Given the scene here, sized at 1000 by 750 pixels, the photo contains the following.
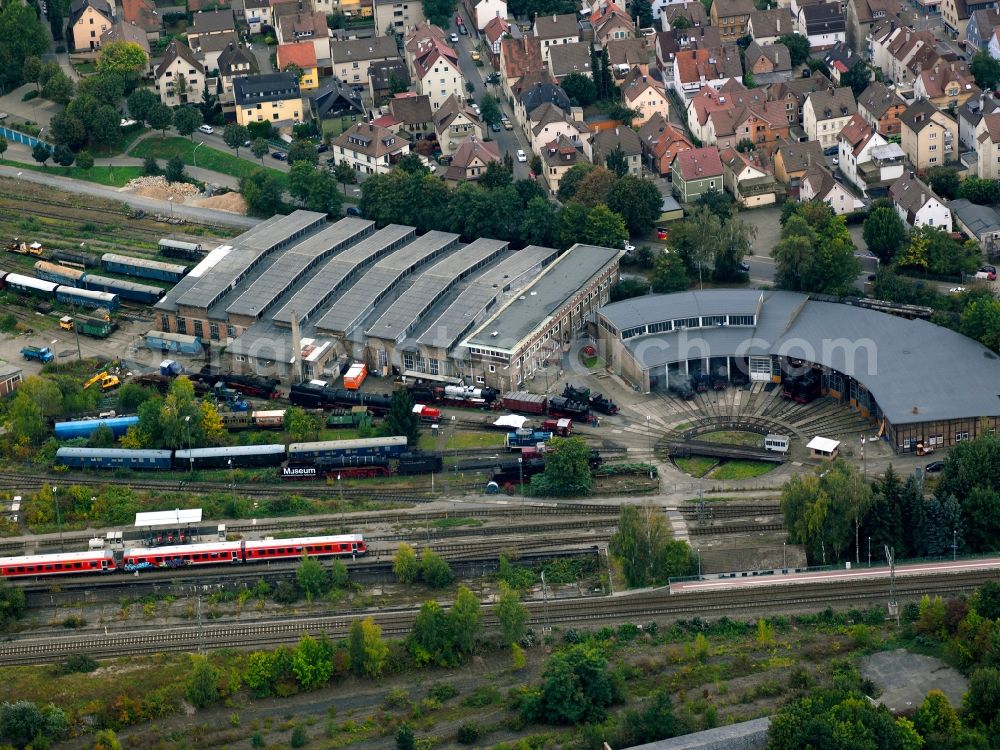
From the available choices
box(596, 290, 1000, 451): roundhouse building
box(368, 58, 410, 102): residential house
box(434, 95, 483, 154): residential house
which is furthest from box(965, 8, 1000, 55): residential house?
box(596, 290, 1000, 451): roundhouse building

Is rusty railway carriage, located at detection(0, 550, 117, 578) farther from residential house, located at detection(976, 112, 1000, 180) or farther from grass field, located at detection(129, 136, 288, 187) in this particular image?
residential house, located at detection(976, 112, 1000, 180)

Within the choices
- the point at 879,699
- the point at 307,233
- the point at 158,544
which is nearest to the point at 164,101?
the point at 307,233

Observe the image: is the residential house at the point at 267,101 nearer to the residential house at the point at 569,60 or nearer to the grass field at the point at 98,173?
the grass field at the point at 98,173

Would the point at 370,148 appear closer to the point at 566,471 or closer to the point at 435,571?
the point at 566,471

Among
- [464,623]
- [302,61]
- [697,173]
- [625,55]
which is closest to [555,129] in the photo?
[697,173]

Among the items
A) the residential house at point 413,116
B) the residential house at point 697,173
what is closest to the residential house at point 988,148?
the residential house at point 697,173
